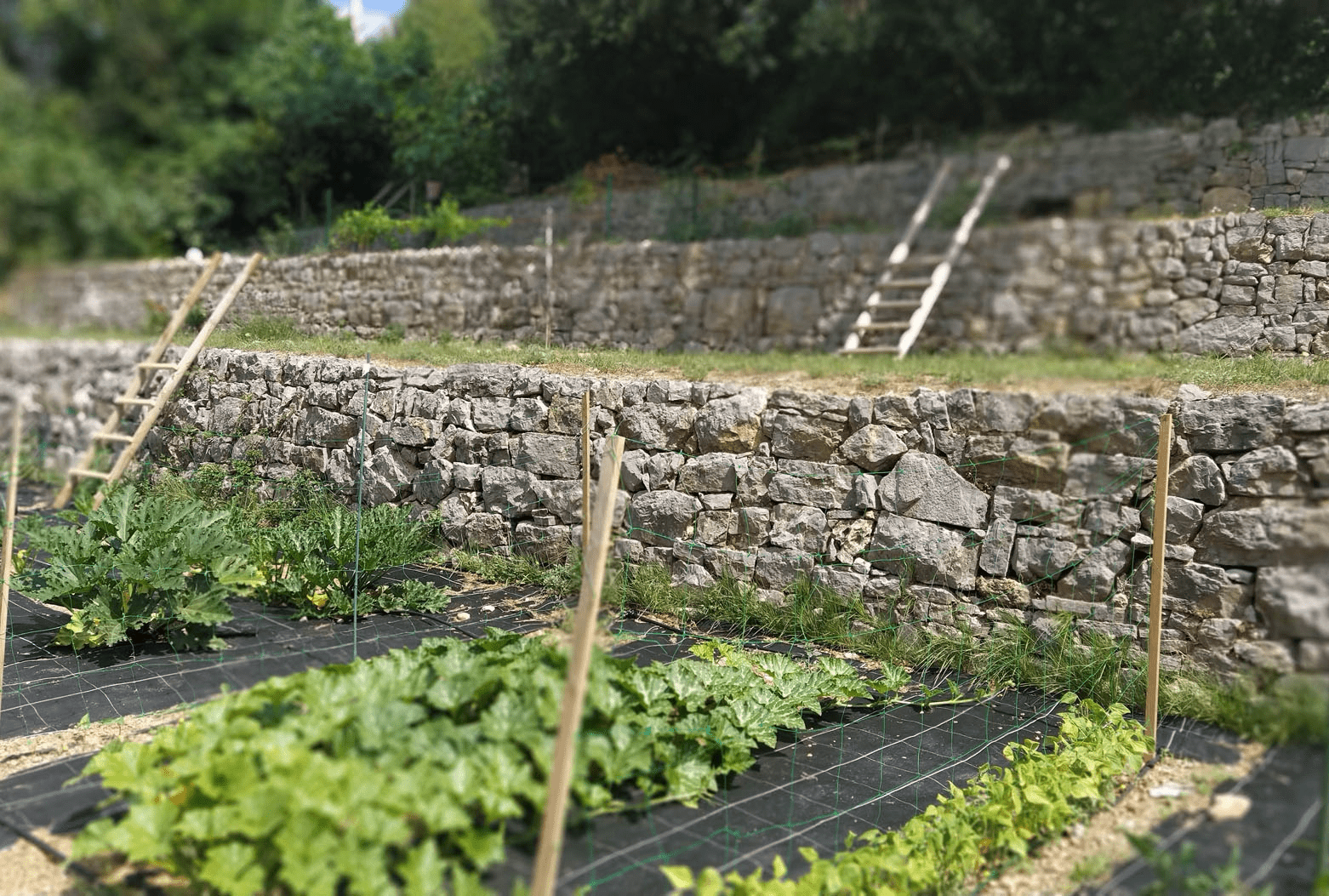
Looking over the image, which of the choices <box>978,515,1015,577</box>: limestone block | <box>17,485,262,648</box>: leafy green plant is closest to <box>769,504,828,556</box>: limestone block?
<box>978,515,1015,577</box>: limestone block

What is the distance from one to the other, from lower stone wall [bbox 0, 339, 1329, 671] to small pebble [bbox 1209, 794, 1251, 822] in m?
0.40

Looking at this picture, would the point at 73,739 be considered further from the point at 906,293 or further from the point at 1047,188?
the point at 906,293

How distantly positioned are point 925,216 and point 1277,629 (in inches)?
268

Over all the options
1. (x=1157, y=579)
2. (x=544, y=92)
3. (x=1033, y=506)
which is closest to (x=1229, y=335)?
(x=1033, y=506)

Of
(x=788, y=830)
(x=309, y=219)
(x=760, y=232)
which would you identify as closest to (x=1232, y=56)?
(x=760, y=232)

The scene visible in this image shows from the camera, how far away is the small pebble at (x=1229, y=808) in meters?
2.54

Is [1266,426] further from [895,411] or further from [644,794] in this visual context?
[644,794]

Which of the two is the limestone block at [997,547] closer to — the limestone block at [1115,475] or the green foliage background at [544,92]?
the limestone block at [1115,475]

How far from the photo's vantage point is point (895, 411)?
538 centimetres

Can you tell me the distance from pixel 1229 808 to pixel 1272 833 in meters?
0.14

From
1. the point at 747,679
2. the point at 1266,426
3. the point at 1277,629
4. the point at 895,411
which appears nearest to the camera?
the point at 1277,629

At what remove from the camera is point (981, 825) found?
11.2 ft

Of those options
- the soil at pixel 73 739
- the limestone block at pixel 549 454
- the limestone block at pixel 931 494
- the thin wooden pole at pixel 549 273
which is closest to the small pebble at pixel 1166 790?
the limestone block at pixel 931 494

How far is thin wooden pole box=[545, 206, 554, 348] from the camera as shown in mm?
7267
